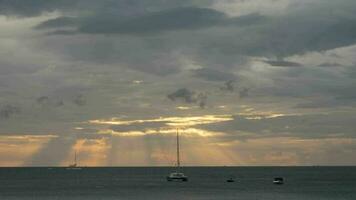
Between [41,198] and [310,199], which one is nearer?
[310,199]

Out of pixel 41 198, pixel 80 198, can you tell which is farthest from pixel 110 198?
pixel 41 198

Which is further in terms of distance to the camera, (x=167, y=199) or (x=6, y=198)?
(x=6, y=198)

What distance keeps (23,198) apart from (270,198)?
71106mm

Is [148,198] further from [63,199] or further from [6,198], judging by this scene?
[6,198]

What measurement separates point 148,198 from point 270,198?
111 feet

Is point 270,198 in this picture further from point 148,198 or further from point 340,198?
point 148,198

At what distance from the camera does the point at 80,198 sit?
181000 millimetres

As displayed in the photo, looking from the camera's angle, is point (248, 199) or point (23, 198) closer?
point (248, 199)

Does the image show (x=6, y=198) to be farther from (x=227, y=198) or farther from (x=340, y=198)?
(x=340, y=198)

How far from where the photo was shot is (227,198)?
177m

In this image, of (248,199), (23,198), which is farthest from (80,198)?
(248,199)

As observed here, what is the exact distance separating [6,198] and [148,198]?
42293mm

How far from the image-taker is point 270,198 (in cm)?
17662

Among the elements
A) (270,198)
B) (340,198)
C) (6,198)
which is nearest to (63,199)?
(6,198)
